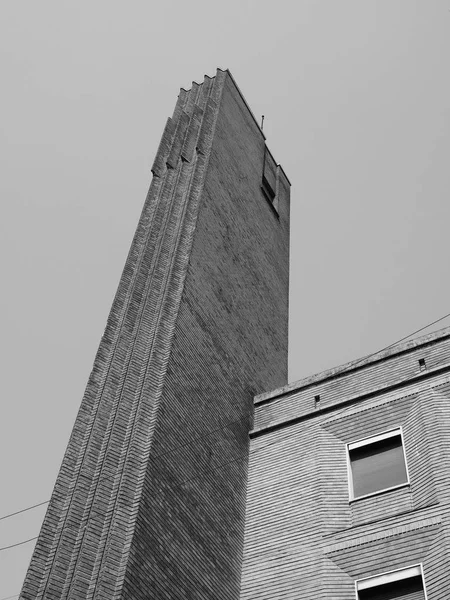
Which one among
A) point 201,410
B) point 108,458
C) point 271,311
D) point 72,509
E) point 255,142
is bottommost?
point 72,509

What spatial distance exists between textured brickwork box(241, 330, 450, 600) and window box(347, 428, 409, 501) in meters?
0.16

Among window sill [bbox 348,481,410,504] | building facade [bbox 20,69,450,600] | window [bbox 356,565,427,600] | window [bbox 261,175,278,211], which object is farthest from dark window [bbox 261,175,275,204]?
window [bbox 356,565,427,600]

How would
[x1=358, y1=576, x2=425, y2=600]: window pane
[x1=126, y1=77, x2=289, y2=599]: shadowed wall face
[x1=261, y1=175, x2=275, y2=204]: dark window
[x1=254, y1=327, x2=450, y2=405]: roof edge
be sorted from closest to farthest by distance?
[x1=358, y1=576, x2=425, y2=600]: window pane < [x1=126, y1=77, x2=289, y2=599]: shadowed wall face < [x1=254, y1=327, x2=450, y2=405]: roof edge < [x1=261, y1=175, x2=275, y2=204]: dark window

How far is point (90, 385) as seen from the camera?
53.1ft

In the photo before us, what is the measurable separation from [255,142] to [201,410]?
528 inches

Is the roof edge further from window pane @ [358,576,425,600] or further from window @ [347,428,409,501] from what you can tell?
window pane @ [358,576,425,600]

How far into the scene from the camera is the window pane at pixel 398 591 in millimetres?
12883

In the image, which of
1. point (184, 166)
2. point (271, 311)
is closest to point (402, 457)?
point (271, 311)

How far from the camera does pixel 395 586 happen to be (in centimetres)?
1314

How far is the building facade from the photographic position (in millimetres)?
13094

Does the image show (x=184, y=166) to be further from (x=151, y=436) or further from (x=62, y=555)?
(x=62, y=555)

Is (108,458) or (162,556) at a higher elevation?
(108,458)

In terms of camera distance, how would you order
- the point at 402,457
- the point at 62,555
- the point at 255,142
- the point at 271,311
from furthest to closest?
the point at 255,142, the point at 271,311, the point at 402,457, the point at 62,555

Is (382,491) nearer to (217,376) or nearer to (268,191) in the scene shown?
(217,376)
